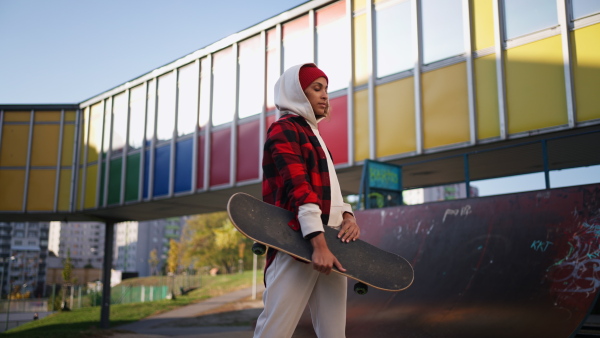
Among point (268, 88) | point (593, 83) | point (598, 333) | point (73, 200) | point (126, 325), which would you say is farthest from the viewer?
point (126, 325)

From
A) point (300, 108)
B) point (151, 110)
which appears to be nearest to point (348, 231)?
point (300, 108)

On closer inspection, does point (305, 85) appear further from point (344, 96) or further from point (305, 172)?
point (344, 96)

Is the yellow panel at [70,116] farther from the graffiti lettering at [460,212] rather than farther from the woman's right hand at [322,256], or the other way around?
the woman's right hand at [322,256]

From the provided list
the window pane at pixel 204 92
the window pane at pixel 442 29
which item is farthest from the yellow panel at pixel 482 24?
the window pane at pixel 204 92

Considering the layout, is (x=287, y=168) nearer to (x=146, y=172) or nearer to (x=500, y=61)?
(x=500, y=61)

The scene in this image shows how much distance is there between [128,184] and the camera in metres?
20.6

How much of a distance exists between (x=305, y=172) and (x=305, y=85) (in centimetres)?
59

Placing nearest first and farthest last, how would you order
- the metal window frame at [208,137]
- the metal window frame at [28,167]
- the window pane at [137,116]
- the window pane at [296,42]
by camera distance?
the window pane at [296,42] < the metal window frame at [208,137] < the window pane at [137,116] < the metal window frame at [28,167]

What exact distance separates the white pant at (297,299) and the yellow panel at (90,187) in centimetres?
2094

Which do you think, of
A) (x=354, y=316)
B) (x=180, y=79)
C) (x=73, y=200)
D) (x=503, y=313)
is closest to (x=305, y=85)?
(x=503, y=313)

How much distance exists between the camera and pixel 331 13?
14.8m

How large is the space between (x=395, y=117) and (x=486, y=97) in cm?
226

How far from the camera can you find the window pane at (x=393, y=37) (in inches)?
511

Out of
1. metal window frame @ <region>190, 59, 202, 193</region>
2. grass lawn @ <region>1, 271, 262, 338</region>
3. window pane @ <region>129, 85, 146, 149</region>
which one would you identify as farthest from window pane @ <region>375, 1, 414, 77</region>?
grass lawn @ <region>1, 271, 262, 338</region>
